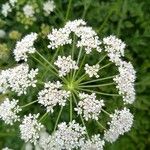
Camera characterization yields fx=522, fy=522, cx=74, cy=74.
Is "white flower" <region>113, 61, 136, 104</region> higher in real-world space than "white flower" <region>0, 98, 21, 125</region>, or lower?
higher

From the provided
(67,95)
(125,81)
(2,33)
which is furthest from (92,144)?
(2,33)

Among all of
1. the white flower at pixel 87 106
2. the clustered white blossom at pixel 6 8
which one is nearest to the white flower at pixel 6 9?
the clustered white blossom at pixel 6 8

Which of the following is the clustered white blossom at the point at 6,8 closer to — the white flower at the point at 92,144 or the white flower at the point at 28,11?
the white flower at the point at 28,11

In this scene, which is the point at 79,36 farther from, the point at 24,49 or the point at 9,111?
the point at 9,111

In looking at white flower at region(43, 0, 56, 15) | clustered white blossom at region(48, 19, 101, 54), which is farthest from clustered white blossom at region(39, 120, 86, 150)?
white flower at region(43, 0, 56, 15)

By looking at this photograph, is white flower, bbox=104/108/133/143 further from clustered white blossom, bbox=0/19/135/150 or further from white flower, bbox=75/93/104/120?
white flower, bbox=75/93/104/120
